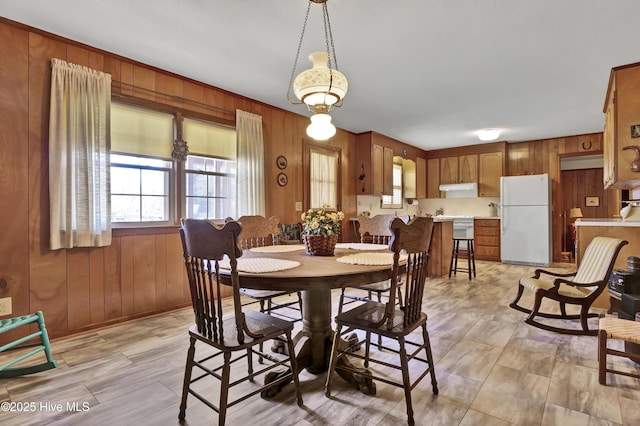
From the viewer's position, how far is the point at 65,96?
2.69m

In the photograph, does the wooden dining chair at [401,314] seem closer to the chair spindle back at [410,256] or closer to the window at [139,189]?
the chair spindle back at [410,256]

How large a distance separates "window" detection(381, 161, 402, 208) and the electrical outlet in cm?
551

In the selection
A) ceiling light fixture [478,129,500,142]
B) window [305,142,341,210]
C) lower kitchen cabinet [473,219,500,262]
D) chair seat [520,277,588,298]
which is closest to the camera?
chair seat [520,277,588,298]

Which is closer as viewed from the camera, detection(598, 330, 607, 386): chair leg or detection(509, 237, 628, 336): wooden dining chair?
detection(598, 330, 607, 386): chair leg

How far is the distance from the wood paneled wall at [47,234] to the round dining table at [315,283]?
57.4 inches

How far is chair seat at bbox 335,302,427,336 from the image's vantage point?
5.42ft

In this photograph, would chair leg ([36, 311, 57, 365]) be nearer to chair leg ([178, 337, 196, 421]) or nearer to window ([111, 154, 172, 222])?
window ([111, 154, 172, 222])

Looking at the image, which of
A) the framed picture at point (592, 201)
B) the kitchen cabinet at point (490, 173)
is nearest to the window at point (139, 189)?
the kitchen cabinet at point (490, 173)

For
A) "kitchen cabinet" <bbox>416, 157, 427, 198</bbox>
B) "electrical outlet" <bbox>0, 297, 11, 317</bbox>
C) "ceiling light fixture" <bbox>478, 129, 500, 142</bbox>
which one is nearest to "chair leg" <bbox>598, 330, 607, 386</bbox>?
"electrical outlet" <bbox>0, 297, 11, 317</bbox>

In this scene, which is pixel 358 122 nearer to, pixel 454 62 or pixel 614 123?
pixel 454 62

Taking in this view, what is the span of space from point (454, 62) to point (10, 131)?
3.76m

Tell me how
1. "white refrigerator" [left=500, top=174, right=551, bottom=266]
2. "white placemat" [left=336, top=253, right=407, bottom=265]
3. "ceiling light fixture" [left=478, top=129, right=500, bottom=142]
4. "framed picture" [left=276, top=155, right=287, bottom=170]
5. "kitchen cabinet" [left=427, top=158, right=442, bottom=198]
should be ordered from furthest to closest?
"kitchen cabinet" [left=427, top=158, right=442, bottom=198], "white refrigerator" [left=500, top=174, right=551, bottom=266], "ceiling light fixture" [left=478, top=129, right=500, bottom=142], "framed picture" [left=276, top=155, right=287, bottom=170], "white placemat" [left=336, top=253, right=407, bottom=265]

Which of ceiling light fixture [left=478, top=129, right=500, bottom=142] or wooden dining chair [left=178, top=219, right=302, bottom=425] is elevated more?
ceiling light fixture [left=478, top=129, right=500, bottom=142]

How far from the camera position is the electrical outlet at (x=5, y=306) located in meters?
2.43
